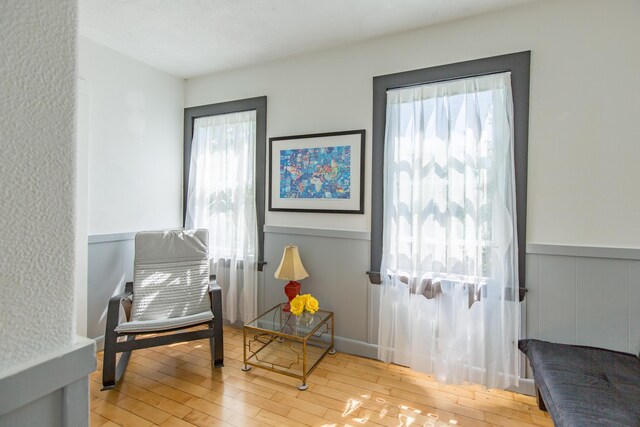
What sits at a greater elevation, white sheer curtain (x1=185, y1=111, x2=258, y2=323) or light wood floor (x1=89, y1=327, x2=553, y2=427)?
white sheer curtain (x1=185, y1=111, x2=258, y2=323)

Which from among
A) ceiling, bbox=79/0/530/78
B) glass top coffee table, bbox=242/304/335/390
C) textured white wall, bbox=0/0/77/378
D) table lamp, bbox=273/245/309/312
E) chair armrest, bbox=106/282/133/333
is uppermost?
ceiling, bbox=79/0/530/78

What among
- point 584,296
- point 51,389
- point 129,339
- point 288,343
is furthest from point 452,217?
point 129,339

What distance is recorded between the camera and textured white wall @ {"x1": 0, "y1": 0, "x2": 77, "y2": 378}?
1.67 ft

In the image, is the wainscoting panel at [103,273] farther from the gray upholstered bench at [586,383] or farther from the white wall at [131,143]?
the gray upholstered bench at [586,383]

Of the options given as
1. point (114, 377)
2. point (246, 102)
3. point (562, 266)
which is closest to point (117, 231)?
point (114, 377)

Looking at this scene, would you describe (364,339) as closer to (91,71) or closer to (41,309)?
(41,309)

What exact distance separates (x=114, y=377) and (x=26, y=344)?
82.1 inches

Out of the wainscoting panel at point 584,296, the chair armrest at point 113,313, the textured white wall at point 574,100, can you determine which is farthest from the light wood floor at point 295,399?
the textured white wall at point 574,100

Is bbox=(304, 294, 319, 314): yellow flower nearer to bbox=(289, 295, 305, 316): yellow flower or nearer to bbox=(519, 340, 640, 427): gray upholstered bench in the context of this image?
bbox=(289, 295, 305, 316): yellow flower

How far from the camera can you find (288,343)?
2781 millimetres

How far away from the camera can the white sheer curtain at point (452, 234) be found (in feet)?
6.93

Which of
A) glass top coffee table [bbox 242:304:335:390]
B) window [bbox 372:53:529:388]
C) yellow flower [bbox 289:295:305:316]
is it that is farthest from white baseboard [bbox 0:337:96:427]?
window [bbox 372:53:529:388]

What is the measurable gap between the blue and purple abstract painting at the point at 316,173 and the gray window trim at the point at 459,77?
10.2 inches

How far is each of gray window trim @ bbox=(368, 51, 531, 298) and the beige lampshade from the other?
58cm
